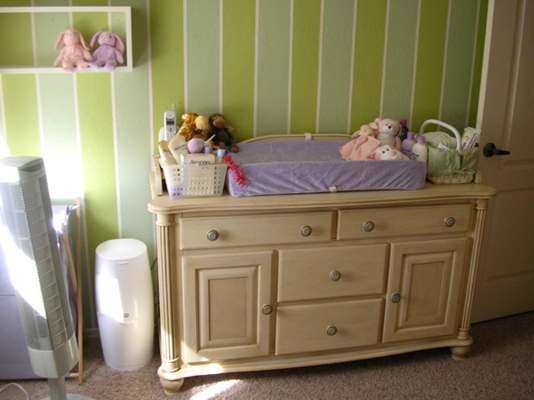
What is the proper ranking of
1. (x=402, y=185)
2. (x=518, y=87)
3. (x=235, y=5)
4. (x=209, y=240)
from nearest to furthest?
(x=209, y=240) → (x=402, y=185) → (x=235, y=5) → (x=518, y=87)

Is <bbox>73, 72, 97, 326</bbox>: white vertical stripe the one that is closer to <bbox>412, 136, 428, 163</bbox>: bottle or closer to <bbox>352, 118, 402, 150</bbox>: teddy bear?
<bbox>352, 118, 402, 150</bbox>: teddy bear

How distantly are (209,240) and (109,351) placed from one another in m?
0.76

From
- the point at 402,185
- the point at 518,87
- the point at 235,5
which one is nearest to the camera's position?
the point at 402,185

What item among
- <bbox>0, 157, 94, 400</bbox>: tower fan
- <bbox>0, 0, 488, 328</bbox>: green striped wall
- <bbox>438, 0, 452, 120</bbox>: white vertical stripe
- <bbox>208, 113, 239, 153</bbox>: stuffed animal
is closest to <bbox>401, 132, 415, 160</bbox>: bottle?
<bbox>0, 0, 488, 328</bbox>: green striped wall

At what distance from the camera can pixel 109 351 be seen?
223 centimetres

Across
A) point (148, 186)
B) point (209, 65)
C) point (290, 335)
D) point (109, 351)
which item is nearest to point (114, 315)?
point (109, 351)

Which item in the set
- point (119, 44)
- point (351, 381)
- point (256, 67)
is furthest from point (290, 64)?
point (351, 381)

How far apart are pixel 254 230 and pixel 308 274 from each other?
292 millimetres

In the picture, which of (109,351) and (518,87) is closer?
(109,351)

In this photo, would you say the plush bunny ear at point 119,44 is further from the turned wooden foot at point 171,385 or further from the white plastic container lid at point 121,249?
the turned wooden foot at point 171,385

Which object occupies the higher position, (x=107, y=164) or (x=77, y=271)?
(x=107, y=164)

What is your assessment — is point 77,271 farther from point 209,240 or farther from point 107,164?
point 209,240

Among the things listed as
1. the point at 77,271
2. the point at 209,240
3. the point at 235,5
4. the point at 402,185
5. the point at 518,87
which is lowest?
the point at 77,271

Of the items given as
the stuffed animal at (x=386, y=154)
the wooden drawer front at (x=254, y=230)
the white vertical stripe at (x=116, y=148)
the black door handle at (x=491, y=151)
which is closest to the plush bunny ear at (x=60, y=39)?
the white vertical stripe at (x=116, y=148)
